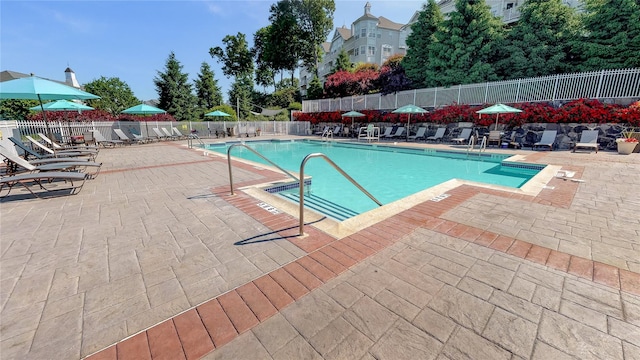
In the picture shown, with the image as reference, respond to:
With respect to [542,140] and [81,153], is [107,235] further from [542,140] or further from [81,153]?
[542,140]

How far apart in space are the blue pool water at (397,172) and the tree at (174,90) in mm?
19360

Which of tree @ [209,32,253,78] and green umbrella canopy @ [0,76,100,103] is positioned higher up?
tree @ [209,32,253,78]

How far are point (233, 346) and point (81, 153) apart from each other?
362 inches

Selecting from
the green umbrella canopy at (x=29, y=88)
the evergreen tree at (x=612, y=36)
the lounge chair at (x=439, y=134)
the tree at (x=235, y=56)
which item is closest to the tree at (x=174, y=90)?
the tree at (x=235, y=56)

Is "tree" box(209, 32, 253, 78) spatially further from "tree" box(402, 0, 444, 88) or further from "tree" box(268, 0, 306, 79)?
"tree" box(402, 0, 444, 88)

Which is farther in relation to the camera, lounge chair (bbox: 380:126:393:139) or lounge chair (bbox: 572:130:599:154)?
lounge chair (bbox: 380:126:393:139)

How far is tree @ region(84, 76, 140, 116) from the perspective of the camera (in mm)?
40406

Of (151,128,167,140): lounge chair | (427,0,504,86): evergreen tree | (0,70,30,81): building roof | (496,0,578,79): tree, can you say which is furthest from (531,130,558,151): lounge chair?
(0,70,30,81): building roof

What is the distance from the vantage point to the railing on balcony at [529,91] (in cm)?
1062

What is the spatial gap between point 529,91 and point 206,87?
32.6 metres

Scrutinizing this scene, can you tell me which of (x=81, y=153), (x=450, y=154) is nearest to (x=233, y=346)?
(x=81, y=153)

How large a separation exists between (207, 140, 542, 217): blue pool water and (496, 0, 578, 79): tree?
801 cm

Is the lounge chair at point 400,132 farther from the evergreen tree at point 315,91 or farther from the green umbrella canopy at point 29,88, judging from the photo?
the green umbrella canopy at point 29,88

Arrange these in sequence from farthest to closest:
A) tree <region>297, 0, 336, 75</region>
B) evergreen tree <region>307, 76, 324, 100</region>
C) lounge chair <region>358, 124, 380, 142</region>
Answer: tree <region>297, 0, 336, 75</region>, evergreen tree <region>307, 76, 324, 100</region>, lounge chair <region>358, 124, 380, 142</region>
